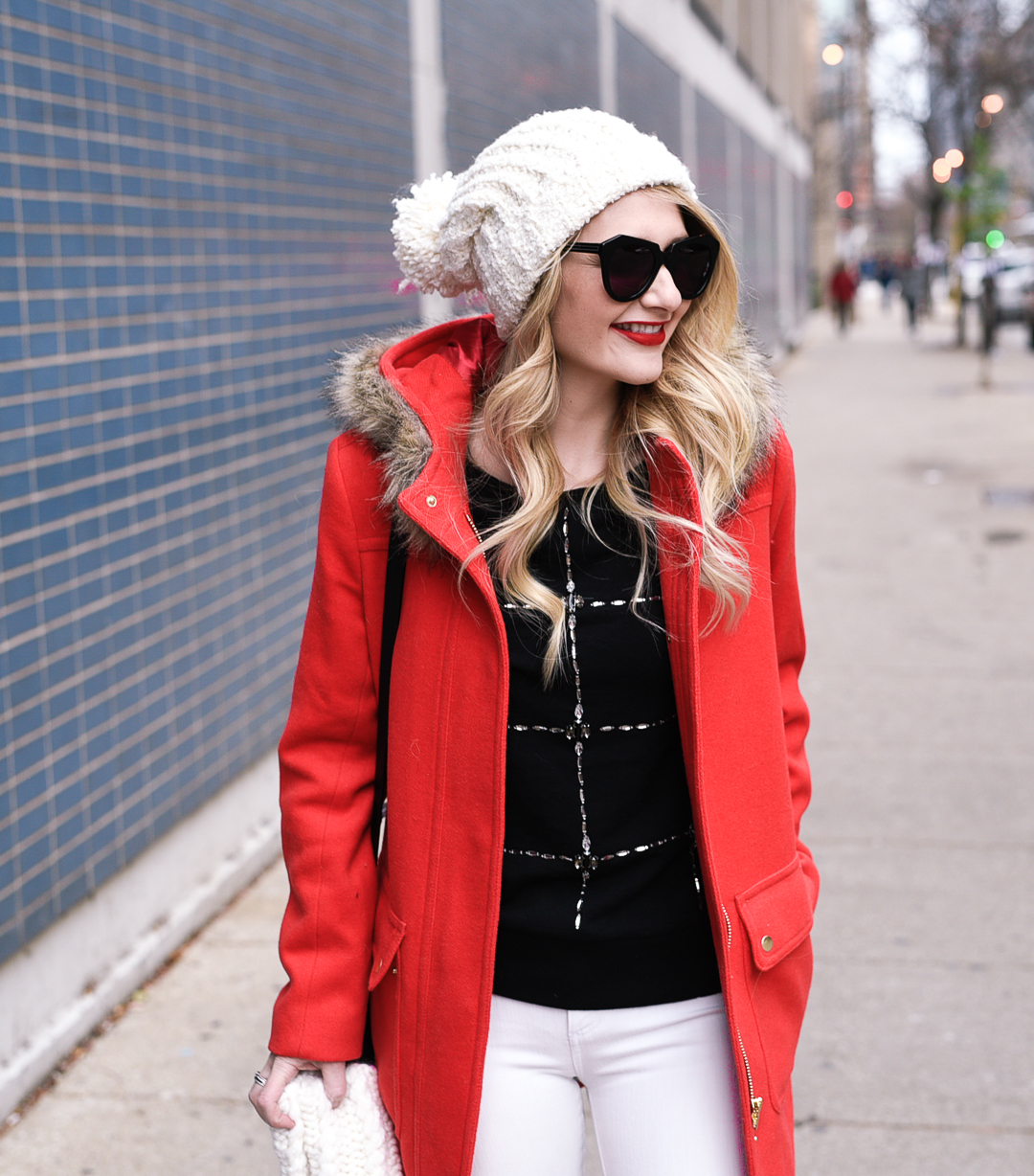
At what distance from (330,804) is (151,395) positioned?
247cm

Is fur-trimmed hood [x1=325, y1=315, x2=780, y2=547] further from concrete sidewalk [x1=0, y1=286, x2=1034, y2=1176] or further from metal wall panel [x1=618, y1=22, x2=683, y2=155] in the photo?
metal wall panel [x1=618, y1=22, x2=683, y2=155]

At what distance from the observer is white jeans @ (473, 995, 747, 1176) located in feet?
6.35

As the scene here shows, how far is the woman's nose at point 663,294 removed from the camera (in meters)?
1.96

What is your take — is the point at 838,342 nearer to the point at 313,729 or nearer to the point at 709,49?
the point at 709,49

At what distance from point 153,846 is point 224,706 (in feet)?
1.97

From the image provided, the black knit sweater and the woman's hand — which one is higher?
the black knit sweater

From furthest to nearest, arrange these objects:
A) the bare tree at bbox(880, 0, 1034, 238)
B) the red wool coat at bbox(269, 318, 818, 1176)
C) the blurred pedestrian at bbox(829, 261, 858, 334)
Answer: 1. the blurred pedestrian at bbox(829, 261, 858, 334)
2. the bare tree at bbox(880, 0, 1034, 238)
3. the red wool coat at bbox(269, 318, 818, 1176)

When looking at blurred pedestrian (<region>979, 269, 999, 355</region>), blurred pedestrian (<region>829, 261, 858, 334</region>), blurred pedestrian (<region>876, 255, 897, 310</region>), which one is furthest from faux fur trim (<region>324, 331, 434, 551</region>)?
blurred pedestrian (<region>876, 255, 897, 310</region>)

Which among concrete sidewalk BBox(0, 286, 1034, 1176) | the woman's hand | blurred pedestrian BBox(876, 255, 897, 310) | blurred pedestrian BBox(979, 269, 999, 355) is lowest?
concrete sidewalk BBox(0, 286, 1034, 1176)

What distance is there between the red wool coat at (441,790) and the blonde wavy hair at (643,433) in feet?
0.11

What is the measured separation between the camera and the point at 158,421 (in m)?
4.22

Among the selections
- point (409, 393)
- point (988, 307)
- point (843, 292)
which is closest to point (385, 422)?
point (409, 393)

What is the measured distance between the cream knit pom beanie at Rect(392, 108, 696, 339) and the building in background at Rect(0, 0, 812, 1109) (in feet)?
1.96

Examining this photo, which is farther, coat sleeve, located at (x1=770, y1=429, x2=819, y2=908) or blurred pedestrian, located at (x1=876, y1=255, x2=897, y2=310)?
blurred pedestrian, located at (x1=876, y1=255, x2=897, y2=310)
